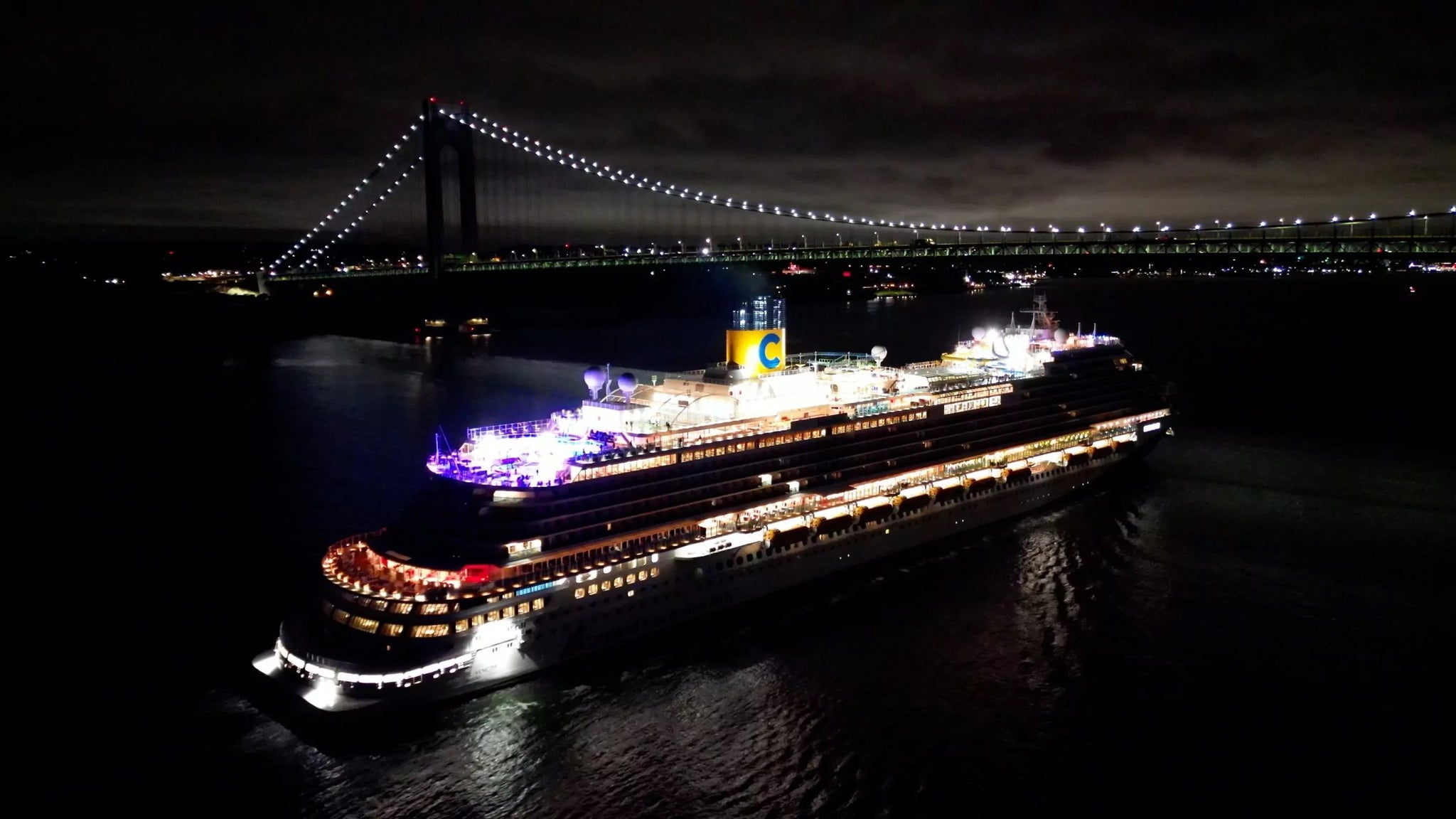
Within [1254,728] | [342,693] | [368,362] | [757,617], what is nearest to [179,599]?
[342,693]

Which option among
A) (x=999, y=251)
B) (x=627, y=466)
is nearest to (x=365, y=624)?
(x=627, y=466)

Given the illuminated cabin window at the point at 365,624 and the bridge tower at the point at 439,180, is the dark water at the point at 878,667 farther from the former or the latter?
the bridge tower at the point at 439,180

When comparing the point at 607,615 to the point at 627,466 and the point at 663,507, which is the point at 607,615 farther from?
the point at 627,466

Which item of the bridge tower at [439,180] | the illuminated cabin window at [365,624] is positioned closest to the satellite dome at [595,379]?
the illuminated cabin window at [365,624]

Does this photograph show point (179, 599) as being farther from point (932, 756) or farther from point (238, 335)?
point (238, 335)

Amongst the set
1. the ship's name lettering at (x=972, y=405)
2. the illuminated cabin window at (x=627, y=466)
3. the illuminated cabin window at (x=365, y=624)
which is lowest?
the illuminated cabin window at (x=365, y=624)

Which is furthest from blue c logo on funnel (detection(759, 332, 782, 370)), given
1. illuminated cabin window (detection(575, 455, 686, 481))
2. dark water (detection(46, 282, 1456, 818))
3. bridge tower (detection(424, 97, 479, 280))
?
bridge tower (detection(424, 97, 479, 280))
